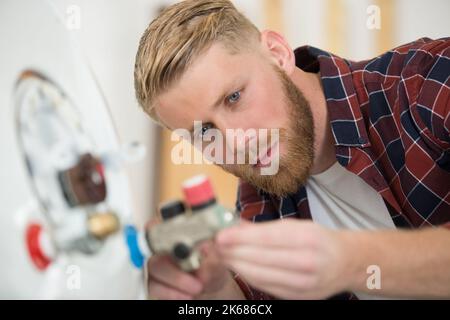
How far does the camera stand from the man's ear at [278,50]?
2.82 feet

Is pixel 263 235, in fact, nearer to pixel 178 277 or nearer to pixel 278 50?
pixel 178 277

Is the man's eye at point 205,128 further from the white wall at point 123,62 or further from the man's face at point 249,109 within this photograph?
the white wall at point 123,62

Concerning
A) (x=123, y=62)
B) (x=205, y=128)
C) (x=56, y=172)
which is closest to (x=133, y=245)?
(x=56, y=172)

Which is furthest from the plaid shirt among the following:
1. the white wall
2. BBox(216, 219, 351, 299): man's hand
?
the white wall

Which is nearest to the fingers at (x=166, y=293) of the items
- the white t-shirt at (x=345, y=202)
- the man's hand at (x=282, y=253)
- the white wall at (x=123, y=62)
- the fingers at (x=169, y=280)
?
the fingers at (x=169, y=280)

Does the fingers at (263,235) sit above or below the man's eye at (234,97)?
below

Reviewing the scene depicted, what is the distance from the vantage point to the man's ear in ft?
2.82

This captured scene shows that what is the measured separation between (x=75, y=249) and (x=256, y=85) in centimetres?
40

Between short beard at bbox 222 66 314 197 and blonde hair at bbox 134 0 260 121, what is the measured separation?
0.36 feet

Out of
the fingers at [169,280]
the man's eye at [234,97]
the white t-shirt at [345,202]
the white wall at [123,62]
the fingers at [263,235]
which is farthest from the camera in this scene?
the white wall at [123,62]

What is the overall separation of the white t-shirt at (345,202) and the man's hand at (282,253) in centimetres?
41

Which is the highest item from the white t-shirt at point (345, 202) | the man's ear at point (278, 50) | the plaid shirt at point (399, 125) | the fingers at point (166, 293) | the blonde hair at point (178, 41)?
the blonde hair at point (178, 41)

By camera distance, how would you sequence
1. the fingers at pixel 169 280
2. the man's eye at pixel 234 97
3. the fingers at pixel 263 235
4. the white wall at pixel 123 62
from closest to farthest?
the fingers at pixel 263 235, the fingers at pixel 169 280, the man's eye at pixel 234 97, the white wall at pixel 123 62
